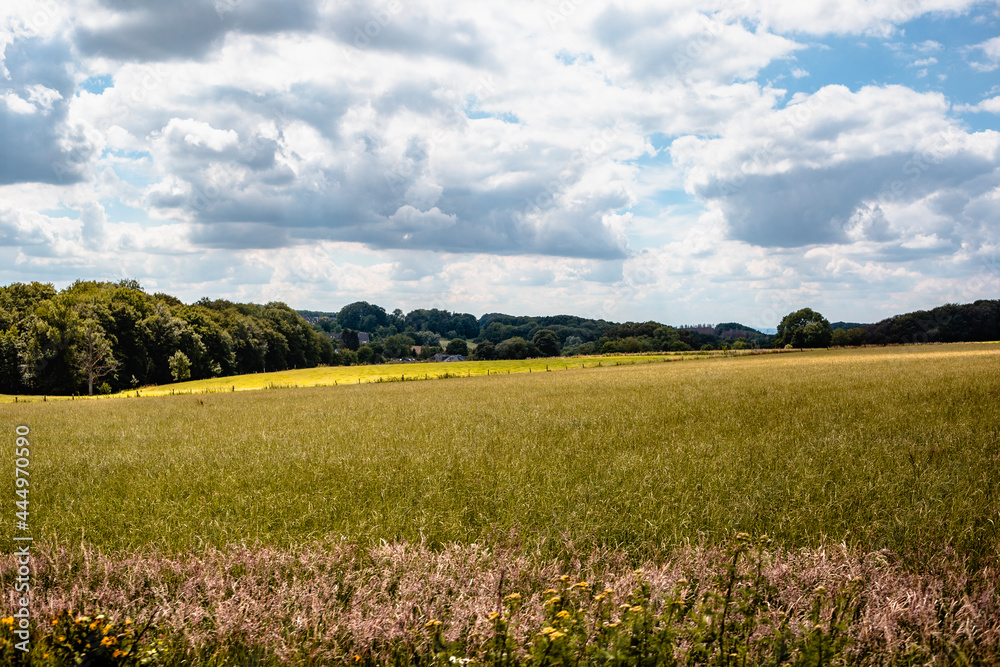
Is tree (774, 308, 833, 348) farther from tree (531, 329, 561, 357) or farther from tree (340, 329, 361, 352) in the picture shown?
tree (340, 329, 361, 352)

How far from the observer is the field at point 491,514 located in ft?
14.7

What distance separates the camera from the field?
4.48m

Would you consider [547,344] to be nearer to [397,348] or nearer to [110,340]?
[397,348]

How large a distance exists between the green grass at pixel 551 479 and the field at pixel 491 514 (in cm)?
4

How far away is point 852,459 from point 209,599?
31.1 ft

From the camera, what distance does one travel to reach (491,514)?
6.66m

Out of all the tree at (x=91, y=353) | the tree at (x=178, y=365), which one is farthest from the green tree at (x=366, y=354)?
the tree at (x=91, y=353)

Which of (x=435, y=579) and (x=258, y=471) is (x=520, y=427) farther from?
(x=435, y=579)

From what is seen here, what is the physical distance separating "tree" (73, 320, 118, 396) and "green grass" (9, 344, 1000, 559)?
53791 mm

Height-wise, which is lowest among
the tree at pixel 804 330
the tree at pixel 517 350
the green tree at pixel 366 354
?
the green tree at pixel 366 354

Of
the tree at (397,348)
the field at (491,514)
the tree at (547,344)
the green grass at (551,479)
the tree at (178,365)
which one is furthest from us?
the tree at (397,348)

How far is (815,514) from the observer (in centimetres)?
635

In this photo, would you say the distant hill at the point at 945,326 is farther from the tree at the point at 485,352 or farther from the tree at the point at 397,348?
the tree at the point at 397,348
